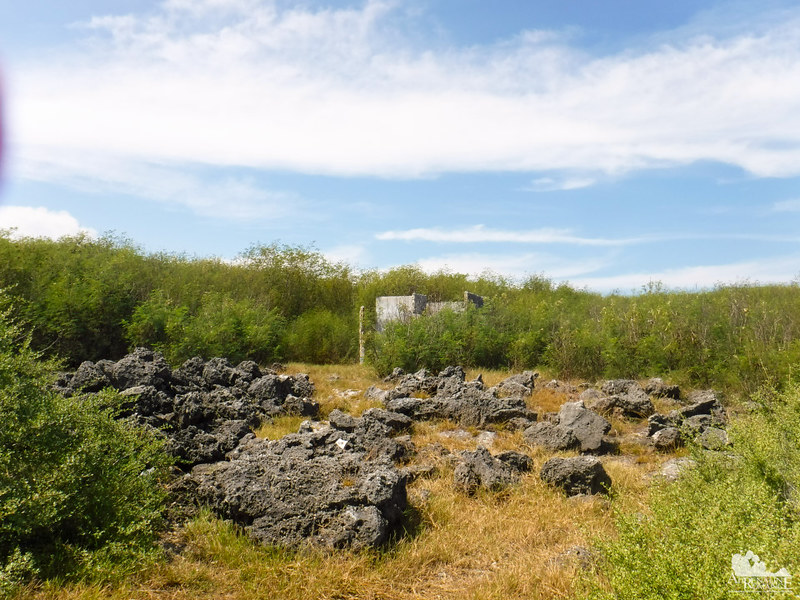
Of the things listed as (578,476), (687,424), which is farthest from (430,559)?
(687,424)

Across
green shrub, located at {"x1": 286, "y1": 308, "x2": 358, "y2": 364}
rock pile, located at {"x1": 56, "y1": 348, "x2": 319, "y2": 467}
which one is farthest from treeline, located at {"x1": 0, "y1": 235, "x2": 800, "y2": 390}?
rock pile, located at {"x1": 56, "y1": 348, "x2": 319, "y2": 467}

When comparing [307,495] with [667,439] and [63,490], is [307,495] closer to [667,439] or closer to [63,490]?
[63,490]

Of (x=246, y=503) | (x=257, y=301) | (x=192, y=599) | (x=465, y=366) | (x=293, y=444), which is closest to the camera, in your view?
(x=192, y=599)

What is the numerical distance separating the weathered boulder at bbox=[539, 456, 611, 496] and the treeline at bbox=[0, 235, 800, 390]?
197 inches

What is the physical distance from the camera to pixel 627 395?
8.50 metres

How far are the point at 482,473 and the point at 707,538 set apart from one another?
2894 millimetres

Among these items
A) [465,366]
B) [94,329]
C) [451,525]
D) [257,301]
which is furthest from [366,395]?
[257,301]

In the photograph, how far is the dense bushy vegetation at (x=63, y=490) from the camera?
11.7ft

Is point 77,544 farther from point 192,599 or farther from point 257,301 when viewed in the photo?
point 257,301

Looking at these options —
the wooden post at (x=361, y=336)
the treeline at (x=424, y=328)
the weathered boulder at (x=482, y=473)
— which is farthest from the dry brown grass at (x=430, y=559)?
the wooden post at (x=361, y=336)

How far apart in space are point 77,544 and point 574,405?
5.46m

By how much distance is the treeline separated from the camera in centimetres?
1052

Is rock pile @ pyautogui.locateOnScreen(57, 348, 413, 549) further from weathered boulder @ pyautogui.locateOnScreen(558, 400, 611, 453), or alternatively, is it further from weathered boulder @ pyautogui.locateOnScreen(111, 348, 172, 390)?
weathered boulder @ pyautogui.locateOnScreen(558, 400, 611, 453)

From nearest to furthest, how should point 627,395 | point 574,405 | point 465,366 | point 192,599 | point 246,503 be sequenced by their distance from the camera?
1. point 192,599
2. point 246,503
3. point 574,405
4. point 627,395
5. point 465,366
